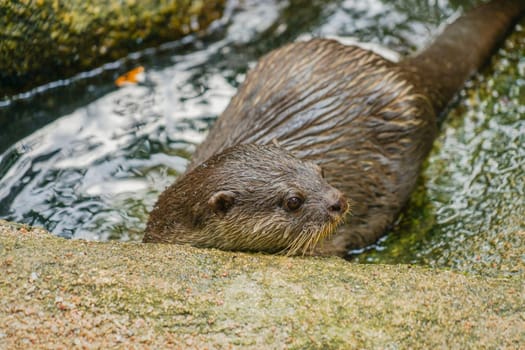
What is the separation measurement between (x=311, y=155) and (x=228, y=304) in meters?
1.32

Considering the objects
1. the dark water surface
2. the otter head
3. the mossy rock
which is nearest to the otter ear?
the otter head

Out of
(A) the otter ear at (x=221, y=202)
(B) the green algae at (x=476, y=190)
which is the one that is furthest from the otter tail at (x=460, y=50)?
(A) the otter ear at (x=221, y=202)

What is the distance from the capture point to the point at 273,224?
3.36 metres

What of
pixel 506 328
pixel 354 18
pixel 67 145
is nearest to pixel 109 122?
pixel 67 145

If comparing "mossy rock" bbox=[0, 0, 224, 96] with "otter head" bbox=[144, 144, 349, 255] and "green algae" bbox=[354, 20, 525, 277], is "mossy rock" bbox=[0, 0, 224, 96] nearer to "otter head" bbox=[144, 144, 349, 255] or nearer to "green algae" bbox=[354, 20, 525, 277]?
"otter head" bbox=[144, 144, 349, 255]

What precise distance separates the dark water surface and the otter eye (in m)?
0.76

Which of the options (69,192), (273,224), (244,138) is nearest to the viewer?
(273,224)

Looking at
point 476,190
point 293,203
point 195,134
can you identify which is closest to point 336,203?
point 293,203

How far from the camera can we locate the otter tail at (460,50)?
4.46 m

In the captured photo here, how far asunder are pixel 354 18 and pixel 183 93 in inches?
60.9

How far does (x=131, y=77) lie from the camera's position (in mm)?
5180

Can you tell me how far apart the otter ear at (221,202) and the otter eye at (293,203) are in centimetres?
25

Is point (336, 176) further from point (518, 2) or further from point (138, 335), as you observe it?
point (518, 2)

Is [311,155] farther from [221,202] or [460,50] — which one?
[460,50]
